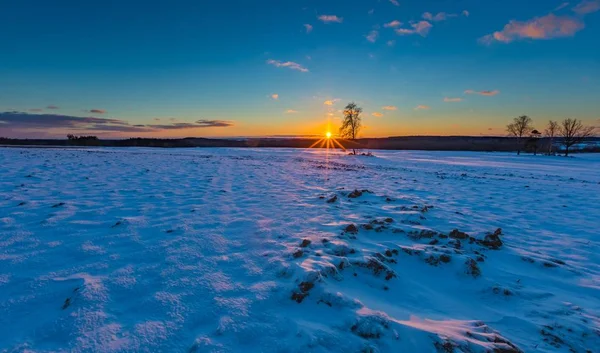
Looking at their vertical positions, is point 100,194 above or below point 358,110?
below

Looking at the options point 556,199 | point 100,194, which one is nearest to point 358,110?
point 556,199

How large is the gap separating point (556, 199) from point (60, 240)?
1299 cm

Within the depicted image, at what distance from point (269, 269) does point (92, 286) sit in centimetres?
205

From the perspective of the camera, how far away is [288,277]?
359 cm

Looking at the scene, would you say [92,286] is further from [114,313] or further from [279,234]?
[279,234]

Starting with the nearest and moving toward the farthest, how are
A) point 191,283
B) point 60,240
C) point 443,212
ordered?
point 191,283
point 60,240
point 443,212

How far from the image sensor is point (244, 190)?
894 cm

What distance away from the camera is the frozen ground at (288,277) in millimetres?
2604

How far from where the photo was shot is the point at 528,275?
4117 millimetres

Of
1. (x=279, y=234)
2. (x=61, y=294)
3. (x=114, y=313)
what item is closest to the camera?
(x=114, y=313)

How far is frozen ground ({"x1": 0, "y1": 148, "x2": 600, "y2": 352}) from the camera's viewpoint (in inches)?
103

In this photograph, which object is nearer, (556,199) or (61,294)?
(61,294)

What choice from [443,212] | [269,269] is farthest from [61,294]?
[443,212]

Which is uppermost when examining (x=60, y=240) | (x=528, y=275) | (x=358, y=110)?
→ (x=358, y=110)
